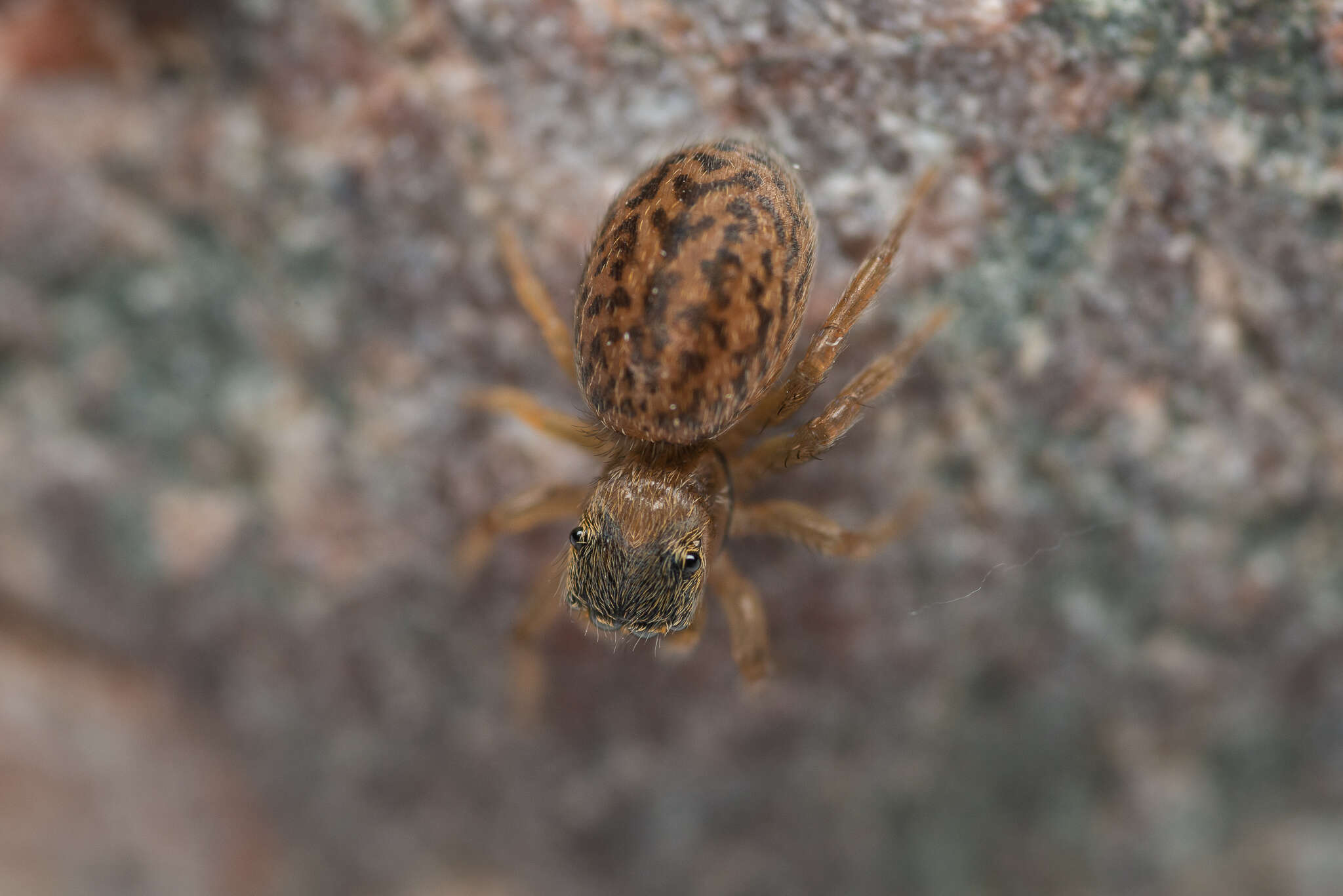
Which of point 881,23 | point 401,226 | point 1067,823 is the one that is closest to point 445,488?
point 401,226

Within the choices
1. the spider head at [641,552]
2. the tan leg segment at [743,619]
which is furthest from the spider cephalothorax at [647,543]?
the tan leg segment at [743,619]

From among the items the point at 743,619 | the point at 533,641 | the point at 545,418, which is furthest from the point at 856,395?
the point at 533,641

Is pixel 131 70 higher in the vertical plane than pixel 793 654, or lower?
higher

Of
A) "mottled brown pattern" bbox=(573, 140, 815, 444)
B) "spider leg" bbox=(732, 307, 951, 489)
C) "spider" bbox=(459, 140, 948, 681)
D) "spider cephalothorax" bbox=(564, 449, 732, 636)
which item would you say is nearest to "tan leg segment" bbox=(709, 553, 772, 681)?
"spider" bbox=(459, 140, 948, 681)

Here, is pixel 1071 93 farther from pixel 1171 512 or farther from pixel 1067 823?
pixel 1067 823

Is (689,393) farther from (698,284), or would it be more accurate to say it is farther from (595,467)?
(595,467)

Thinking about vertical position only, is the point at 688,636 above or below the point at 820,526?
below
